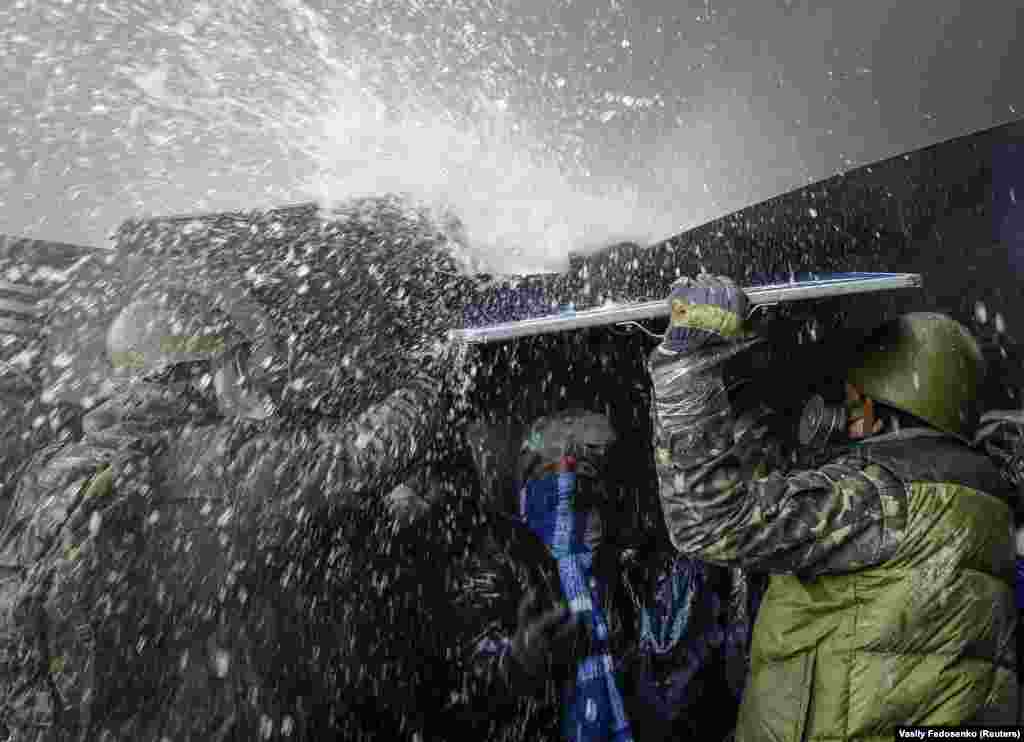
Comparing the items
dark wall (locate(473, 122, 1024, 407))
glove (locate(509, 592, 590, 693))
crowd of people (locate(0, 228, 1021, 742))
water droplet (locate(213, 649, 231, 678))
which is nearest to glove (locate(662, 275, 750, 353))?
crowd of people (locate(0, 228, 1021, 742))

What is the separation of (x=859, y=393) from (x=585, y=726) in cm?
152

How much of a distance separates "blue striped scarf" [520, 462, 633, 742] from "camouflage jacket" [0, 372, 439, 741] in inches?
25.6

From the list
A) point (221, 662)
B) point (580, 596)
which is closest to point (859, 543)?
point (580, 596)

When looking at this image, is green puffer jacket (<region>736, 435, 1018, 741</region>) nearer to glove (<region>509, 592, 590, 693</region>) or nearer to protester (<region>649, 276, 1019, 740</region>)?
protester (<region>649, 276, 1019, 740</region>)

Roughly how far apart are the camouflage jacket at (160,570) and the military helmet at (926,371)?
5.51 ft

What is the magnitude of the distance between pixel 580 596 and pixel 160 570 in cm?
169

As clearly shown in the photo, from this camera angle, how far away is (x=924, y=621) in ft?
4.98

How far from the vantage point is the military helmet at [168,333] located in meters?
2.83

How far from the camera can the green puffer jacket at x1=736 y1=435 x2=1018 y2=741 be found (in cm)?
151

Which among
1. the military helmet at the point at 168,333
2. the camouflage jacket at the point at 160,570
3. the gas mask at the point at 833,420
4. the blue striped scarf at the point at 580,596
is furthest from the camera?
the military helmet at the point at 168,333

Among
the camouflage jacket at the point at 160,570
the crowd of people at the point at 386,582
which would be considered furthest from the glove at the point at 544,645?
the camouflage jacket at the point at 160,570

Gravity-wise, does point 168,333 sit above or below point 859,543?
above

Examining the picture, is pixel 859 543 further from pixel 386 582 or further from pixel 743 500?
pixel 386 582

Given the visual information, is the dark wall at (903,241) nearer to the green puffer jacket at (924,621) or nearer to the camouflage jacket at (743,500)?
the camouflage jacket at (743,500)
